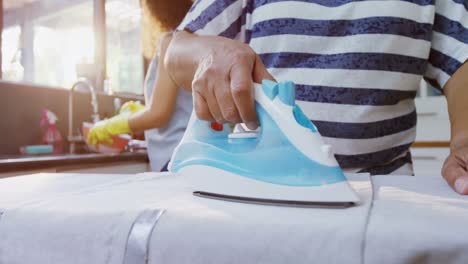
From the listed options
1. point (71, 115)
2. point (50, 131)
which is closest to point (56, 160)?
point (50, 131)

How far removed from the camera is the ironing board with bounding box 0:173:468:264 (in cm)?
31

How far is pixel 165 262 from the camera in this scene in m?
0.36

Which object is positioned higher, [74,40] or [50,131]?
[74,40]

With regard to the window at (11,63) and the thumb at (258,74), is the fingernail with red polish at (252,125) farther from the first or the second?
the window at (11,63)

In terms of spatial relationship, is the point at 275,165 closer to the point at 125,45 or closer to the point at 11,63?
the point at 11,63

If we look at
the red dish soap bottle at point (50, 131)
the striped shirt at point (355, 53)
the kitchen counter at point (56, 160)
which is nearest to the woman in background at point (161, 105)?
the kitchen counter at point (56, 160)

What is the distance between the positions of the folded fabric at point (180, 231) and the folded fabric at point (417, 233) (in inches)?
0.5

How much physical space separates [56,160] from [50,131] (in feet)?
1.65

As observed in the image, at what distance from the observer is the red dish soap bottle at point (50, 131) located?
1.75 meters

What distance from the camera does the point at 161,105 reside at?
1.33m

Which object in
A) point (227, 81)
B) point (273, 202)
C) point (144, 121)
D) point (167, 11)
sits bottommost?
point (144, 121)

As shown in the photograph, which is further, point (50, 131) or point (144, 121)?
point (50, 131)

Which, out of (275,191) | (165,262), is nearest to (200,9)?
(275,191)

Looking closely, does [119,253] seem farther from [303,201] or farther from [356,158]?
[356,158]
